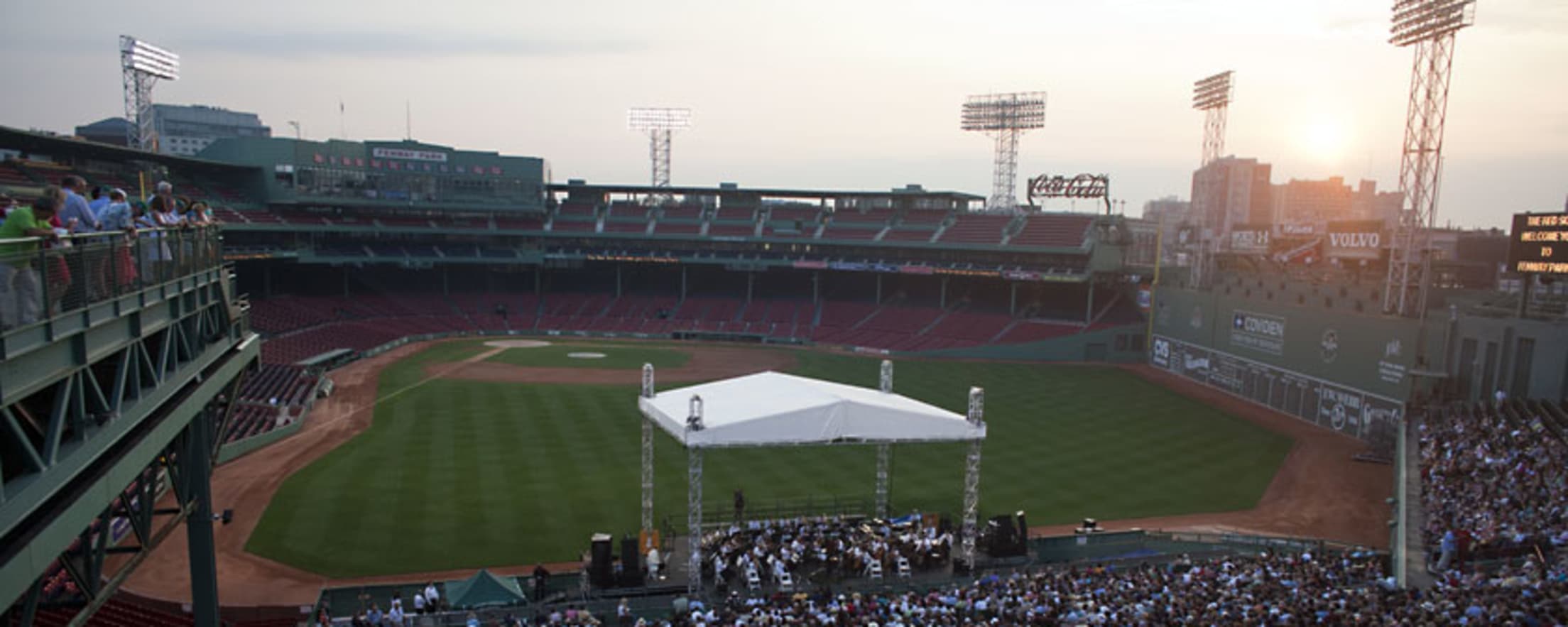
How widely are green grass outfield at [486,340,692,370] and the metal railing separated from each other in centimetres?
4240

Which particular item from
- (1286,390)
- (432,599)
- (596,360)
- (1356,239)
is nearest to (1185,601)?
(432,599)

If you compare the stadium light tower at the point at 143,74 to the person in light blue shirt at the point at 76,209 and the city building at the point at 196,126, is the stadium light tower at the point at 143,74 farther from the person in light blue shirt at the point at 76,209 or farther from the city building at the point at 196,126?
the city building at the point at 196,126

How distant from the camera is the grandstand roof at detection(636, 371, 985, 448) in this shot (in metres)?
20.3

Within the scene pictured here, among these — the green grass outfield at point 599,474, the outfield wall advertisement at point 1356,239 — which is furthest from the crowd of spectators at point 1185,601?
the outfield wall advertisement at point 1356,239

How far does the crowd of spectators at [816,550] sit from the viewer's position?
20.5 metres

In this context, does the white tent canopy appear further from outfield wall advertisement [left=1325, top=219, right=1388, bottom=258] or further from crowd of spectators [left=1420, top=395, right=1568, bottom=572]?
outfield wall advertisement [left=1325, top=219, right=1388, bottom=258]

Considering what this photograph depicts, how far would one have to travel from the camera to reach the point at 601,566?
781 inches

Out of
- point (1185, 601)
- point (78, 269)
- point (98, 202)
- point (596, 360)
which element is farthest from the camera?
point (596, 360)

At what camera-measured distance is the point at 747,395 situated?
22750 millimetres

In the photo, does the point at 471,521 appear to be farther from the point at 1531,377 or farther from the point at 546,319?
the point at 546,319

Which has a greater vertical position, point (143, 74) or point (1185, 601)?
point (143, 74)

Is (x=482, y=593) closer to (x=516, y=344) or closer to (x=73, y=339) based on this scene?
(x=73, y=339)

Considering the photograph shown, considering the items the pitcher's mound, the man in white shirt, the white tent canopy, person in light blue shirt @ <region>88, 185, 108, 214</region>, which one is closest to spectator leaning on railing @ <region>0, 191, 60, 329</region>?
person in light blue shirt @ <region>88, 185, 108, 214</region>

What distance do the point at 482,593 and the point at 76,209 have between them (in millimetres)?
11653
